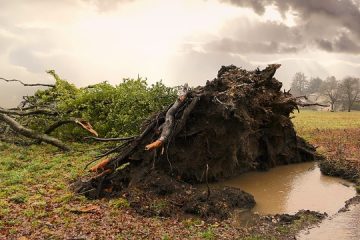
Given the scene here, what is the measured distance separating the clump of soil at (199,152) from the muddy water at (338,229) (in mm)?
1679

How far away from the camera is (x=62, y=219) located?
321 inches

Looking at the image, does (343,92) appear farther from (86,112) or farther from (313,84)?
(86,112)

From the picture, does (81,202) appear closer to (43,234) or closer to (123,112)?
(43,234)

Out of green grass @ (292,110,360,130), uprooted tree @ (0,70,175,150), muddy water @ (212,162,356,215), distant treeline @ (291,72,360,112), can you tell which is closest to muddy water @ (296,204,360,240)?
muddy water @ (212,162,356,215)

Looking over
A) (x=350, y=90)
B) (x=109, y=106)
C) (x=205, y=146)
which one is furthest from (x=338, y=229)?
(x=350, y=90)

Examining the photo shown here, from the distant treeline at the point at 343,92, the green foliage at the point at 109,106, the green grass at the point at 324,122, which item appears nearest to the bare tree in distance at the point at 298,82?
the distant treeline at the point at 343,92

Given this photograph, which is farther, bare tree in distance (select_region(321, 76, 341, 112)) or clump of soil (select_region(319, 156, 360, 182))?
bare tree in distance (select_region(321, 76, 341, 112))

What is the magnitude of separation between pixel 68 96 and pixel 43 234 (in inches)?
483

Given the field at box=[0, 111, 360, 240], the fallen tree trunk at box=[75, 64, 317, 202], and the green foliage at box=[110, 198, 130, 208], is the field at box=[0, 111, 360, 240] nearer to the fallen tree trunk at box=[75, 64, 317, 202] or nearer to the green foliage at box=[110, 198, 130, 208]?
the green foliage at box=[110, 198, 130, 208]

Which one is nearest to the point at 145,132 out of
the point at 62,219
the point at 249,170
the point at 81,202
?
the point at 81,202

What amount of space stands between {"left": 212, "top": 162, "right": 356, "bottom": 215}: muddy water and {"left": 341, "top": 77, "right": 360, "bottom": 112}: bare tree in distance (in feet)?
246

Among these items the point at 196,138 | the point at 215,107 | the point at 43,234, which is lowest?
the point at 43,234

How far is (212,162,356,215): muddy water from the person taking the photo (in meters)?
9.67

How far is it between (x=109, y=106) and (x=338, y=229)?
1159cm
